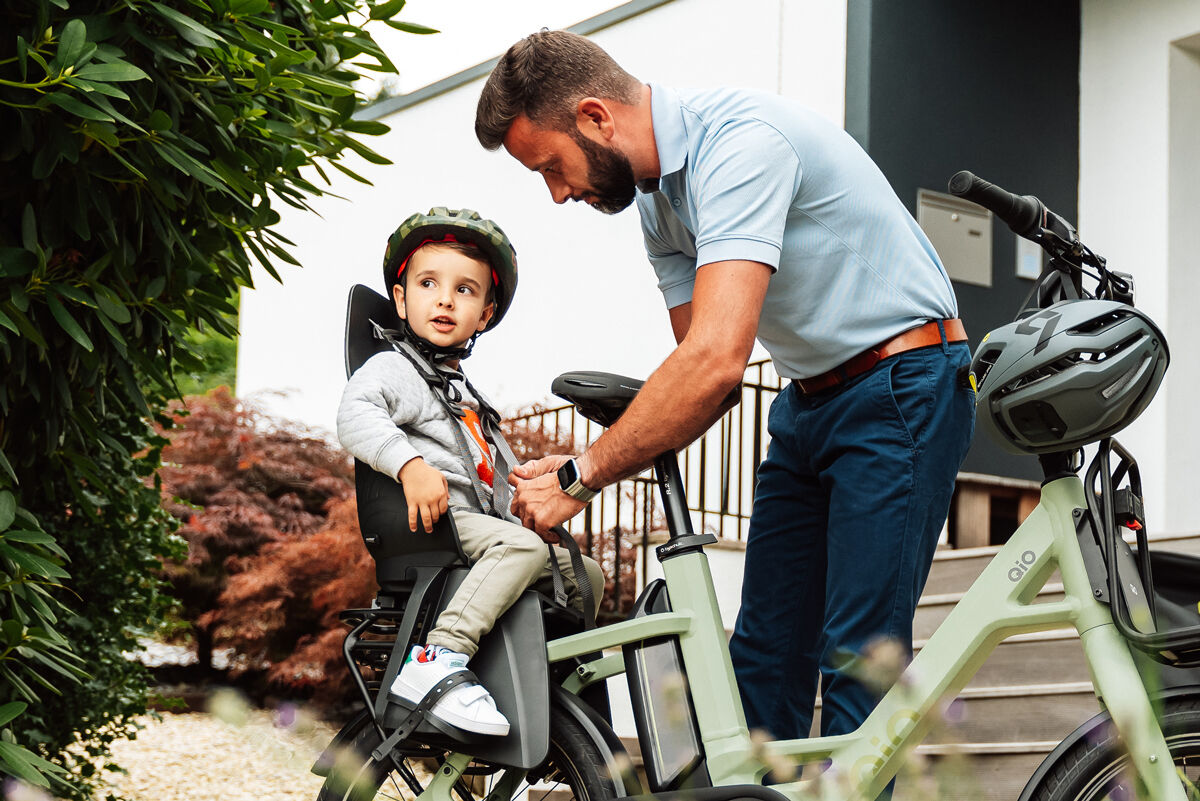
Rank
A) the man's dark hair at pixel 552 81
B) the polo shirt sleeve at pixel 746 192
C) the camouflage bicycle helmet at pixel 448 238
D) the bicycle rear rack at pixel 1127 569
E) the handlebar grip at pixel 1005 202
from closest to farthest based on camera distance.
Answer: the bicycle rear rack at pixel 1127 569, the handlebar grip at pixel 1005 202, the polo shirt sleeve at pixel 746 192, the man's dark hair at pixel 552 81, the camouflage bicycle helmet at pixel 448 238

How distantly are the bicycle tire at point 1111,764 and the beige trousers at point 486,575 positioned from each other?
0.88 meters

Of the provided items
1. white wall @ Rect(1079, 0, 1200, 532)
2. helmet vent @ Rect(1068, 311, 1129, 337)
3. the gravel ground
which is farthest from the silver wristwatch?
white wall @ Rect(1079, 0, 1200, 532)

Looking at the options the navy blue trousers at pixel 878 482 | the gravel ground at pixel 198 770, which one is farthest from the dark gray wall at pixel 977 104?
the navy blue trousers at pixel 878 482

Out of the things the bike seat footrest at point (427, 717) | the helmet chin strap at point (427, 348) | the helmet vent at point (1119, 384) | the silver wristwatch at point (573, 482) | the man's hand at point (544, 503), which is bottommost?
the bike seat footrest at point (427, 717)

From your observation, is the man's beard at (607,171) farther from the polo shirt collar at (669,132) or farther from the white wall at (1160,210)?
the white wall at (1160,210)

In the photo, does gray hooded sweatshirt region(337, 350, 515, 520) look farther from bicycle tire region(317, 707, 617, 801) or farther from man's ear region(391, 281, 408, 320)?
bicycle tire region(317, 707, 617, 801)

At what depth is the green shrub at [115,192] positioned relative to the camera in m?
2.04

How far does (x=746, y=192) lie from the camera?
5.70ft

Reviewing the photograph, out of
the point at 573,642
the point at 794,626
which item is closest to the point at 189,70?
the point at 573,642

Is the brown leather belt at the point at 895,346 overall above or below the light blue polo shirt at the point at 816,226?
below

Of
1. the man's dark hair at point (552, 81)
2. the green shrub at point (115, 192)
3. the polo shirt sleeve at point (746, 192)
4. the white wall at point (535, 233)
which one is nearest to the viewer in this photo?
the polo shirt sleeve at point (746, 192)

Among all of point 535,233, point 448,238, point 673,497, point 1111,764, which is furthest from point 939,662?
point 535,233

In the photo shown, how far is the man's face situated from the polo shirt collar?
72 mm

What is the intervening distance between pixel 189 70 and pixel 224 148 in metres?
0.17
